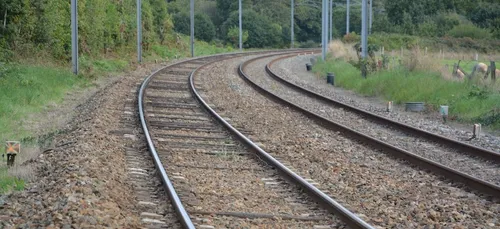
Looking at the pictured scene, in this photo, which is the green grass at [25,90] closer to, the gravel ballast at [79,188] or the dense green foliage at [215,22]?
the dense green foliage at [215,22]

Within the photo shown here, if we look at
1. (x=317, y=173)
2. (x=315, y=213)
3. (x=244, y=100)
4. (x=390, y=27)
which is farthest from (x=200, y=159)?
(x=390, y=27)

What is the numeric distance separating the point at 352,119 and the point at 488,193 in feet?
29.5

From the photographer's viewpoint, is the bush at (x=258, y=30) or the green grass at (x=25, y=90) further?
the bush at (x=258, y=30)

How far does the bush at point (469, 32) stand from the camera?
71.1 metres

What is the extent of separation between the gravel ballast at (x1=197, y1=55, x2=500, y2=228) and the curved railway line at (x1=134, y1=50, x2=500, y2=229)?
0.51 ft


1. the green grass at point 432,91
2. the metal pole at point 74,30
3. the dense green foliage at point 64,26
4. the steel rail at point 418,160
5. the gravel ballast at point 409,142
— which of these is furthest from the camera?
the dense green foliage at point 64,26

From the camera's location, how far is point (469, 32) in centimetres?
7150

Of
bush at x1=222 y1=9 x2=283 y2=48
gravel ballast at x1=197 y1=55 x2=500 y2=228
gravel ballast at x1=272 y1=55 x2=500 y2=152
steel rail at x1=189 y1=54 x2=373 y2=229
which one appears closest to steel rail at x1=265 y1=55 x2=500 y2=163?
gravel ballast at x1=272 y1=55 x2=500 y2=152

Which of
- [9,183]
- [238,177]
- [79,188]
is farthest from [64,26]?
[79,188]

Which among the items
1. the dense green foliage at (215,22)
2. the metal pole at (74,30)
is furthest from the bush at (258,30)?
the metal pole at (74,30)

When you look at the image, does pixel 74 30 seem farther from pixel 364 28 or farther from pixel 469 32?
pixel 469 32

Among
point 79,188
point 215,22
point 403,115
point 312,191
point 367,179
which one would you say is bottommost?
point 403,115

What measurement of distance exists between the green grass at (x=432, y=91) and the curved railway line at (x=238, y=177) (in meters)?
2.73

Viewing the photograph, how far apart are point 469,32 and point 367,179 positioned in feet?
209
